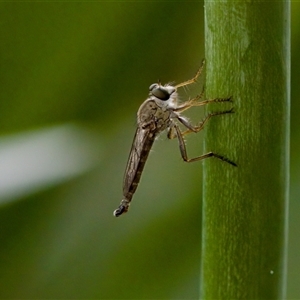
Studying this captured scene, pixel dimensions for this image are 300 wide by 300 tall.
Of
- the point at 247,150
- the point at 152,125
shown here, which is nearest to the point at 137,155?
the point at 152,125

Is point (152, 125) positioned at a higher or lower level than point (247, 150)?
higher

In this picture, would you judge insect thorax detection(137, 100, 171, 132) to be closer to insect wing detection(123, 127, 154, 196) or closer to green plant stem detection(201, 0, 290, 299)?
insect wing detection(123, 127, 154, 196)

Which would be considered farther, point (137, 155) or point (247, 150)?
point (137, 155)

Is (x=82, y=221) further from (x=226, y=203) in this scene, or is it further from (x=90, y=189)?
(x=226, y=203)

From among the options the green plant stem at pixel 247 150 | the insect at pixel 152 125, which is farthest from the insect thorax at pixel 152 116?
→ the green plant stem at pixel 247 150

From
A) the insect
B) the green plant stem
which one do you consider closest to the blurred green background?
the insect

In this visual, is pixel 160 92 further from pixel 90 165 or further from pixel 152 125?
pixel 90 165
